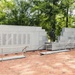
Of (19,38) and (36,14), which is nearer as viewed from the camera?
(19,38)

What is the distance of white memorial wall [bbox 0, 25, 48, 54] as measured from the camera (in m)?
14.3

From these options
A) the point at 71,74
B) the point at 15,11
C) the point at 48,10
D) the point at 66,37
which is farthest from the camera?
the point at 15,11

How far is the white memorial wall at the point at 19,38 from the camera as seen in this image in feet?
47.0

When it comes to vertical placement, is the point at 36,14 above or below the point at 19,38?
above

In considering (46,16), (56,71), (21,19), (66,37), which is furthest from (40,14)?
(56,71)

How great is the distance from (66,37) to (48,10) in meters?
5.22

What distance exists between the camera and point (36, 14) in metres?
24.0

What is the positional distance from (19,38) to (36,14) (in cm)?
921

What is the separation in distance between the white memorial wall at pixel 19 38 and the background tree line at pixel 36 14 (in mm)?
5912

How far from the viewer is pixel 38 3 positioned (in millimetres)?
23609

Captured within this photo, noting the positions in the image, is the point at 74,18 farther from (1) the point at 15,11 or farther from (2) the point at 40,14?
(1) the point at 15,11

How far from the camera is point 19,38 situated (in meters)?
15.4

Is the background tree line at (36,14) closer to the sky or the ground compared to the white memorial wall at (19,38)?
closer to the sky

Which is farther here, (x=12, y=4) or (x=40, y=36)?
(x=12, y=4)
